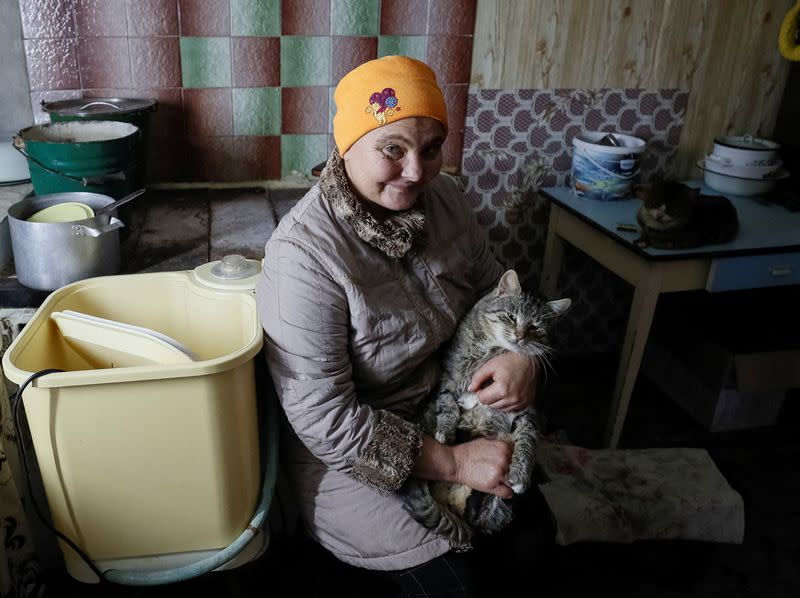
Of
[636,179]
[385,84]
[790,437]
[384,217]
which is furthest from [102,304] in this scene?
[790,437]

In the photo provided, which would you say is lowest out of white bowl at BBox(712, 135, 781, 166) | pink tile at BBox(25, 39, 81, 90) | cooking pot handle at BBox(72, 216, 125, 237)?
cooking pot handle at BBox(72, 216, 125, 237)

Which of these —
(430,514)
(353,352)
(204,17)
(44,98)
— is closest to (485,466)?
(430,514)

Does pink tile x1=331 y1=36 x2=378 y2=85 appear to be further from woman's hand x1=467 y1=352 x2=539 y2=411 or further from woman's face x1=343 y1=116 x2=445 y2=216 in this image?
woman's hand x1=467 y1=352 x2=539 y2=411

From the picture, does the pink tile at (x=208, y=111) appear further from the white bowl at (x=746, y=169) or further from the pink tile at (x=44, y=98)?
the white bowl at (x=746, y=169)

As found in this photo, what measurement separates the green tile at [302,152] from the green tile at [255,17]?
34 cm

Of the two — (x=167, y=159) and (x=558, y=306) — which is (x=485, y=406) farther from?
(x=167, y=159)

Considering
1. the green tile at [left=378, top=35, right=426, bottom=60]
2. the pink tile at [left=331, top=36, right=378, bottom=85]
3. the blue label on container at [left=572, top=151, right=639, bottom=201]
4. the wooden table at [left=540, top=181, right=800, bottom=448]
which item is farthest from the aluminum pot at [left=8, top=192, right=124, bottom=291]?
the blue label on container at [left=572, top=151, right=639, bottom=201]

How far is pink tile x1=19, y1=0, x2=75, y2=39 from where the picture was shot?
1.87 meters

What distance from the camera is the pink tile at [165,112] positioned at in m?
2.05

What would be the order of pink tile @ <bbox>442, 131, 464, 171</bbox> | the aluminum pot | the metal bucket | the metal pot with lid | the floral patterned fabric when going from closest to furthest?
the floral patterned fabric → the aluminum pot → the metal bucket → the metal pot with lid → pink tile @ <bbox>442, 131, 464, 171</bbox>

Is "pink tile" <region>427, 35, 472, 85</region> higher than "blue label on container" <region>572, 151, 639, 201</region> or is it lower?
higher

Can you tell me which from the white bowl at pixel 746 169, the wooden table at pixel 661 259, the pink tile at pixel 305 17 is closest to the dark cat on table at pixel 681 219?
the wooden table at pixel 661 259

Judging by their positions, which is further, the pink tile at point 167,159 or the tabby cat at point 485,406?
the pink tile at point 167,159

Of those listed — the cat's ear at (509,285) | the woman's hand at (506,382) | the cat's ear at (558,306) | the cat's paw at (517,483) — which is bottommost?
the cat's paw at (517,483)
